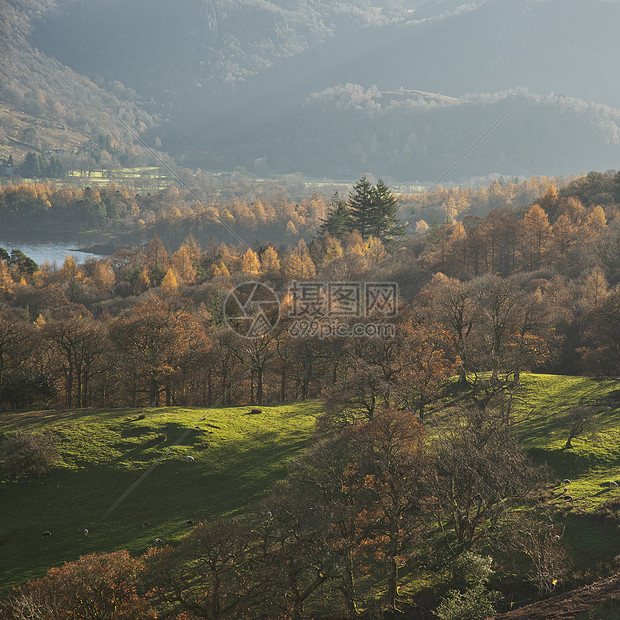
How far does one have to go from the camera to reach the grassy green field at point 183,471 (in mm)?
37031

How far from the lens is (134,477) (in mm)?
46562

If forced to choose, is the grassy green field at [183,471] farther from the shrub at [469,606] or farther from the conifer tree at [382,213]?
the conifer tree at [382,213]

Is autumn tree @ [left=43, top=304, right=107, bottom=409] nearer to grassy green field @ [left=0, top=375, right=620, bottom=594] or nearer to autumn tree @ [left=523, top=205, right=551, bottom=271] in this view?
grassy green field @ [left=0, top=375, right=620, bottom=594]

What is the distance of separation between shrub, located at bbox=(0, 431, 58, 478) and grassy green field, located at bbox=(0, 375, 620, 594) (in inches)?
34.5

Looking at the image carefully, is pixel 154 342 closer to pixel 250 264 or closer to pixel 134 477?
pixel 134 477

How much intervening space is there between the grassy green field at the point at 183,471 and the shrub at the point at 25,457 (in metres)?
0.88

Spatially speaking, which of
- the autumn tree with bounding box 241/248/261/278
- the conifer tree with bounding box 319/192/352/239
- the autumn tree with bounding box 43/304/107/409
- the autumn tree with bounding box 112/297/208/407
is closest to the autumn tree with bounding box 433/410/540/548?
the autumn tree with bounding box 112/297/208/407

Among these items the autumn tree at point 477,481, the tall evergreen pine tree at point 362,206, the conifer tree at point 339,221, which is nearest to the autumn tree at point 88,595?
the autumn tree at point 477,481

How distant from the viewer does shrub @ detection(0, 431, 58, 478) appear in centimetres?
4588

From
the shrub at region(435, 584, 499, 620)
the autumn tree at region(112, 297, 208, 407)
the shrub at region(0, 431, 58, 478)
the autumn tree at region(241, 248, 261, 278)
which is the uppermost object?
the autumn tree at region(241, 248, 261, 278)

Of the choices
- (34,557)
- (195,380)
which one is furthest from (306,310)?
(34,557)

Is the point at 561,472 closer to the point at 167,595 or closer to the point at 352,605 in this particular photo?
the point at 352,605

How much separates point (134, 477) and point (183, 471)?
3962 mm

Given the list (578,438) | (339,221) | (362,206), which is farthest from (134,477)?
(339,221)
